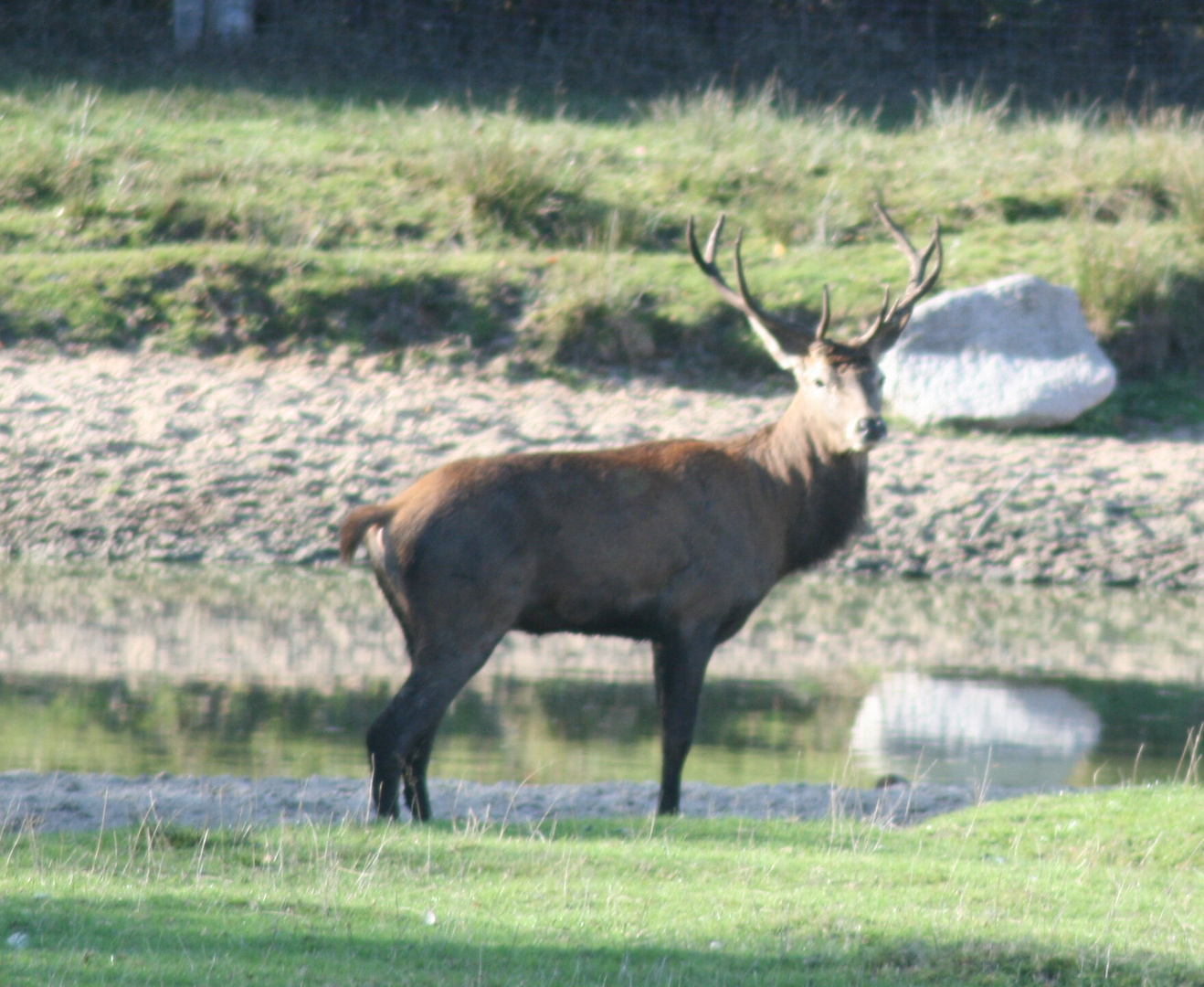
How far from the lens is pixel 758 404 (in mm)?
16234

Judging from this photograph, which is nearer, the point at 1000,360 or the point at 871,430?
the point at 871,430

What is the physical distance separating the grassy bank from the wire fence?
2713mm

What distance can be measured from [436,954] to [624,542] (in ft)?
10.0

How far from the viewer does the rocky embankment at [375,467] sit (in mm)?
14438

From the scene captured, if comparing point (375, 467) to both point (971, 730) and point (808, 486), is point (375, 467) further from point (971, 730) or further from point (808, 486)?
point (808, 486)

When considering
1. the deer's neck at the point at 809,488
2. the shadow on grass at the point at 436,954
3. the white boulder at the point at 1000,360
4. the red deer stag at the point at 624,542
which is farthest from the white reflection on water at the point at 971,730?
the white boulder at the point at 1000,360

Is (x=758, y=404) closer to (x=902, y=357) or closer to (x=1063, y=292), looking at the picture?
(x=902, y=357)

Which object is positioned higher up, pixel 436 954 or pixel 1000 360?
pixel 436 954

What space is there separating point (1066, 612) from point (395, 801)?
24.6ft

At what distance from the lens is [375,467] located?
583 inches

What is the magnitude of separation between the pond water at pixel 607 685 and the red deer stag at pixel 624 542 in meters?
1.42

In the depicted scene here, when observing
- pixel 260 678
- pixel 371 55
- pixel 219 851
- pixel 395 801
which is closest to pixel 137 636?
pixel 260 678

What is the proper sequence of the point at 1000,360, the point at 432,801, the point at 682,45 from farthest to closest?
the point at 682,45 → the point at 1000,360 → the point at 432,801

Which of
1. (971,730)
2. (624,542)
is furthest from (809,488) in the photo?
(971,730)
